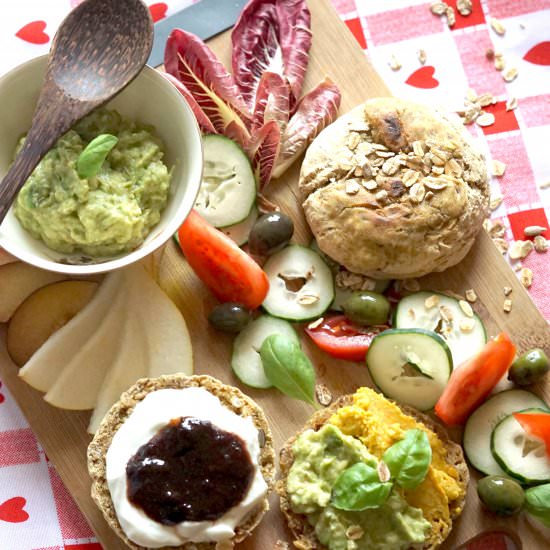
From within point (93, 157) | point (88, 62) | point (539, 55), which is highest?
point (88, 62)

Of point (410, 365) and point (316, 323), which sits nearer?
point (410, 365)

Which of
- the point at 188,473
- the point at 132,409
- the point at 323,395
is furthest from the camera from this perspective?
the point at 323,395

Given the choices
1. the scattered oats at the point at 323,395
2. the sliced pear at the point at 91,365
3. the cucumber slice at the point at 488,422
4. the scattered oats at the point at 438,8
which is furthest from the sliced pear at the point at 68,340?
the scattered oats at the point at 438,8

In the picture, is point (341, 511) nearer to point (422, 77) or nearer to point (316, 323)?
point (316, 323)

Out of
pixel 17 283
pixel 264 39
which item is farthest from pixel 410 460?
pixel 264 39

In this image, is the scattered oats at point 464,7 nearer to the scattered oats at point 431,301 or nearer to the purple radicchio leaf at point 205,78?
the purple radicchio leaf at point 205,78

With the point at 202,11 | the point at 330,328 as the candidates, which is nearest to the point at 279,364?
the point at 330,328
